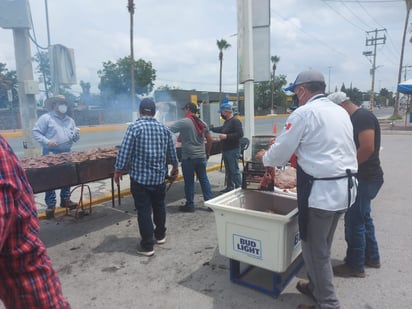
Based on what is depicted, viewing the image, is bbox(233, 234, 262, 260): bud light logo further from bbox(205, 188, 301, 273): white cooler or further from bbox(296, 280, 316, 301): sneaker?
bbox(296, 280, 316, 301): sneaker

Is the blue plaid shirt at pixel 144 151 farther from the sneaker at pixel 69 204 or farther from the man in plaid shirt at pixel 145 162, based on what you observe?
the sneaker at pixel 69 204

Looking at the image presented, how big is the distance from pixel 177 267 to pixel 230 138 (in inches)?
121

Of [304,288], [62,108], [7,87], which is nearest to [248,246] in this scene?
[304,288]

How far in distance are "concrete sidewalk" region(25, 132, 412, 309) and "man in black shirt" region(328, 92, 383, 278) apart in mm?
201

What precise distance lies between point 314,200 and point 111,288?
2280mm

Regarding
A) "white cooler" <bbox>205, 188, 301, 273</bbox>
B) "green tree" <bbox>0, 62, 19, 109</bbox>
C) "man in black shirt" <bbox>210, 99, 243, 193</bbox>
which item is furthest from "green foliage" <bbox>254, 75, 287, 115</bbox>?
"white cooler" <bbox>205, 188, 301, 273</bbox>

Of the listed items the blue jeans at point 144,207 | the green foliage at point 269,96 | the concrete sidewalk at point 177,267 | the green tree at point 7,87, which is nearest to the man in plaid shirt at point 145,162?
the blue jeans at point 144,207

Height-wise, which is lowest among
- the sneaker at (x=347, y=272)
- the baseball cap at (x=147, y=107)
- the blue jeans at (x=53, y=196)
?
the sneaker at (x=347, y=272)

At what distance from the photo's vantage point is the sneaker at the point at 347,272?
3293 mm

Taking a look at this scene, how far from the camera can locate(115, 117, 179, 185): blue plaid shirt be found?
3854 millimetres

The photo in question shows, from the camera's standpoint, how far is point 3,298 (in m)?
1.48

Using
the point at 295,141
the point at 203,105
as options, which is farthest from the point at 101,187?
the point at 203,105

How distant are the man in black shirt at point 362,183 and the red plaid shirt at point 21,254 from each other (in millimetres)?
2768

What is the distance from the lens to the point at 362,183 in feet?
10.4
